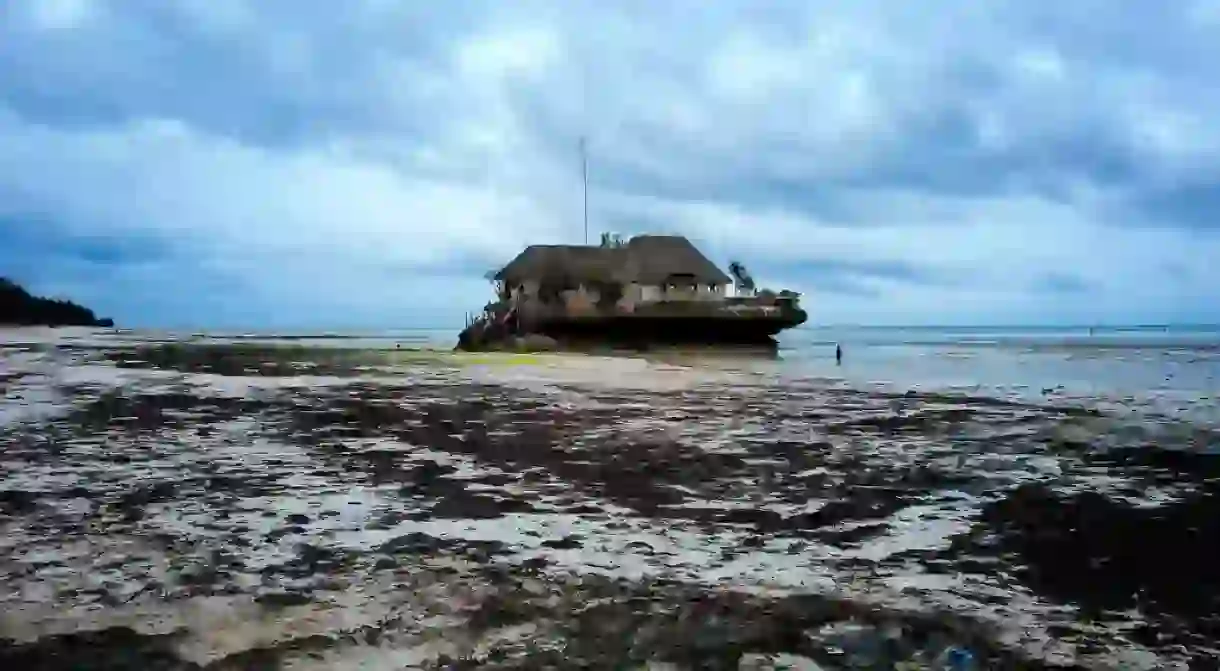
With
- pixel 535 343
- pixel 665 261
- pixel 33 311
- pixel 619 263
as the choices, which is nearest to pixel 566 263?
pixel 619 263

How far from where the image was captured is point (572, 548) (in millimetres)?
6832

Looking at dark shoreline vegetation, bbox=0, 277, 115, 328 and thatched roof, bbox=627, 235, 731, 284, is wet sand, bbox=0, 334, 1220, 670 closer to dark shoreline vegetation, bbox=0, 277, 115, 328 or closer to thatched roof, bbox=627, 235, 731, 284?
thatched roof, bbox=627, 235, 731, 284

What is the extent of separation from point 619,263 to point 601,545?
5865cm

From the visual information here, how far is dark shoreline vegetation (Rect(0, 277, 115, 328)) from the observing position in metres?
138

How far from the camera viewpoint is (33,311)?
148 meters

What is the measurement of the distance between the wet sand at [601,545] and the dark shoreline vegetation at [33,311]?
492 feet

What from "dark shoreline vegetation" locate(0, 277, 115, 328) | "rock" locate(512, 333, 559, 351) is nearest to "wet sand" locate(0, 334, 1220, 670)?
"rock" locate(512, 333, 559, 351)

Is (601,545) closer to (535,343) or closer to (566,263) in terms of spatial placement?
(535,343)

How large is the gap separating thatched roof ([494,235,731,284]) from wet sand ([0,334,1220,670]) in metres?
49.1

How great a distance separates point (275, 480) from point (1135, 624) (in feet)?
27.2

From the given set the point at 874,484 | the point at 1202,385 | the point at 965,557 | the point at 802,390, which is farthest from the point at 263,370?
the point at 1202,385

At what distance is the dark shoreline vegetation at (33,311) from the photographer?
138m

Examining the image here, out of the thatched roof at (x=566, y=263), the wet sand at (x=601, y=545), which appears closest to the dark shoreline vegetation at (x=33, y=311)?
the thatched roof at (x=566, y=263)

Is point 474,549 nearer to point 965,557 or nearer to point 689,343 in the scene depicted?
point 965,557
